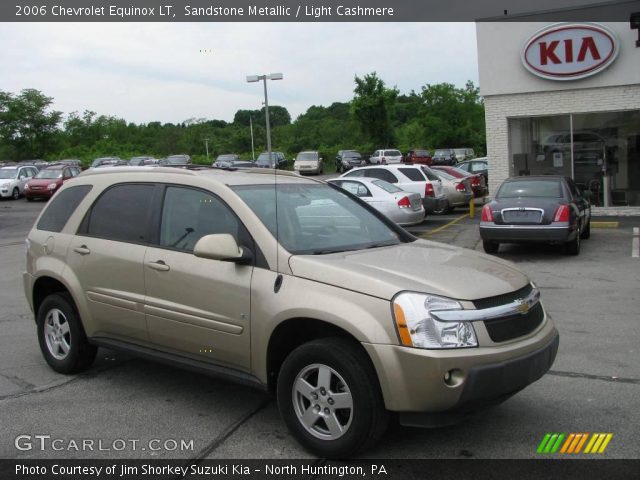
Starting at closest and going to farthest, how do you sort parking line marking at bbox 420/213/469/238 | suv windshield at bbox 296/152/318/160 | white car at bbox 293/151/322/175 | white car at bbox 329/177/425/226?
white car at bbox 329/177/425/226 < parking line marking at bbox 420/213/469/238 < white car at bbox 293/151/322/175 < suv windshield at bbox 296/152/318/160

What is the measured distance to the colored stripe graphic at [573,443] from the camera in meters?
4.10

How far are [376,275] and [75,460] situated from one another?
218 cm

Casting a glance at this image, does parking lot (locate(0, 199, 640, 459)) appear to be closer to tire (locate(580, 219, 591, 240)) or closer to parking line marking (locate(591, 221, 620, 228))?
tire (locate(580, 219, 591, 240))

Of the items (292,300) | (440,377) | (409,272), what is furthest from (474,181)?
(440,377)

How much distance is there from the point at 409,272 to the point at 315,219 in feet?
3.60

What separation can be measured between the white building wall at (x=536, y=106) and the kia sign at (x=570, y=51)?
0.58 m

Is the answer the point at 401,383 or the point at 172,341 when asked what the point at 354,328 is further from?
the point at 172,341

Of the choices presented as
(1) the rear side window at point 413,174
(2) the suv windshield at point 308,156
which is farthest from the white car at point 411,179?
(2) the suv windshield at point 308,156

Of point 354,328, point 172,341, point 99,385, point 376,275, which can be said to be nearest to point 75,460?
point 172,341

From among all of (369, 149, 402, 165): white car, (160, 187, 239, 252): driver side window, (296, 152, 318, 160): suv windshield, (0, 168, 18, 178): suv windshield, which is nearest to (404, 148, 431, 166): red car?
(369, 149, 402, 165): white car

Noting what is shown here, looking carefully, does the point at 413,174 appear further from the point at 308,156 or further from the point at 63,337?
the point at 308,156

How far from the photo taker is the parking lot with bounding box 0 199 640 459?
13.8 ft

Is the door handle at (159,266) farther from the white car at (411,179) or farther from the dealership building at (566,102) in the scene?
the dealership building at (566,102)

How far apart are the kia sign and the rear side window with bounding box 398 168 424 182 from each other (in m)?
4.29
